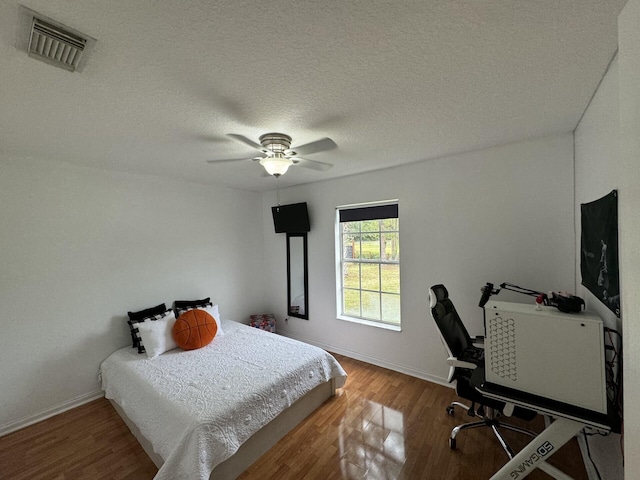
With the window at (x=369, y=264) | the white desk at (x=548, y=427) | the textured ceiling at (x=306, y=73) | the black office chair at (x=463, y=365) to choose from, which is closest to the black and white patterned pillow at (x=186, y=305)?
the window at (x=369, y=264)

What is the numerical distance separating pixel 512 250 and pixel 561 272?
0.37 meters

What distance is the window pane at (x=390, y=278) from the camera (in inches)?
123

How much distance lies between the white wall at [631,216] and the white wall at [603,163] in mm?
625

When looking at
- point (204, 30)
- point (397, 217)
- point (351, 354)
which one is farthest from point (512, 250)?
point (204, 30)

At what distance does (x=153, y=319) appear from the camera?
2.78 metres

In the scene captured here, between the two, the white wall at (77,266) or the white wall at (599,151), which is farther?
the white wall at (77,266)

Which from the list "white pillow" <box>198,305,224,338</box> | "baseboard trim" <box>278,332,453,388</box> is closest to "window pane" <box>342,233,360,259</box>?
"baseboard trim" <box>278,332,453,388</box>

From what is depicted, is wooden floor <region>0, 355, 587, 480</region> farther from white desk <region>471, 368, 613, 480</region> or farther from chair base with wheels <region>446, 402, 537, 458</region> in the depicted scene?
white desk <region>471, 368, 613, 480</region>

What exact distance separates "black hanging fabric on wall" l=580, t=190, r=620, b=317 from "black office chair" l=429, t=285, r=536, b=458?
2.82ft

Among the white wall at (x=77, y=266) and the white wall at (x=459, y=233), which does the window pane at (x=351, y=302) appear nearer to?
the white wall at (x=459, y=233)

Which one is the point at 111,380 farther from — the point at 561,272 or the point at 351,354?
the point at 561,272

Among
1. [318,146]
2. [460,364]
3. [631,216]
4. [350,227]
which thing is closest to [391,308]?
[350,227]

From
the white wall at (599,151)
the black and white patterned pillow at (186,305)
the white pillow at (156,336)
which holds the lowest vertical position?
the white pillow at (156,336)

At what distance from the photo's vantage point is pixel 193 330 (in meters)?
2.69
